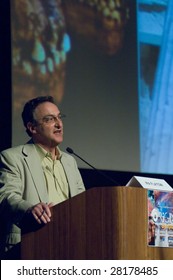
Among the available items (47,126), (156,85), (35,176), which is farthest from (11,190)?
(156,85)

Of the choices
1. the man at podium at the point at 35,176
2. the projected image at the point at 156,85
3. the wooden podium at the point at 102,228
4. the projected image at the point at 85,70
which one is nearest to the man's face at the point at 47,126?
the man at podium at the point at 35,176

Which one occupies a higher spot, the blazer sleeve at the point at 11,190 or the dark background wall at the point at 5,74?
the dark background wall at the point at 5,74

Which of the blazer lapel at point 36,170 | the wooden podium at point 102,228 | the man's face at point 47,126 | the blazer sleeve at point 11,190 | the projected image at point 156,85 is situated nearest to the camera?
the wooden podium at point 102,228

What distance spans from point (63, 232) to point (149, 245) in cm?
33

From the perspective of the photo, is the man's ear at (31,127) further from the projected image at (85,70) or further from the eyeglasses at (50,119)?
the projected image at (85,70)

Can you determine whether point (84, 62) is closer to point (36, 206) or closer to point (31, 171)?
point (31, 171)

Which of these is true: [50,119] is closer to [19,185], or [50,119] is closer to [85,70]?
[19,185]

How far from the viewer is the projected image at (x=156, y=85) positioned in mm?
4953

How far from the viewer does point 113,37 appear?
16.3 ft

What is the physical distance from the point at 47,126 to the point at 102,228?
2.60 ft

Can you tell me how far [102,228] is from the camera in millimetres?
3035

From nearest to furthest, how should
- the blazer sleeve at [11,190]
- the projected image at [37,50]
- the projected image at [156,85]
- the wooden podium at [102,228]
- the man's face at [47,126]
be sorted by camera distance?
the wooden podium at [102,228]
the blazer sleeve at [11,190]
the man's face at [47,126]
the projected image at [37,50]
the projected image at [156,85]

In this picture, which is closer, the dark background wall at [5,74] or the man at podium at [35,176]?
the man at podium at [35,176]
